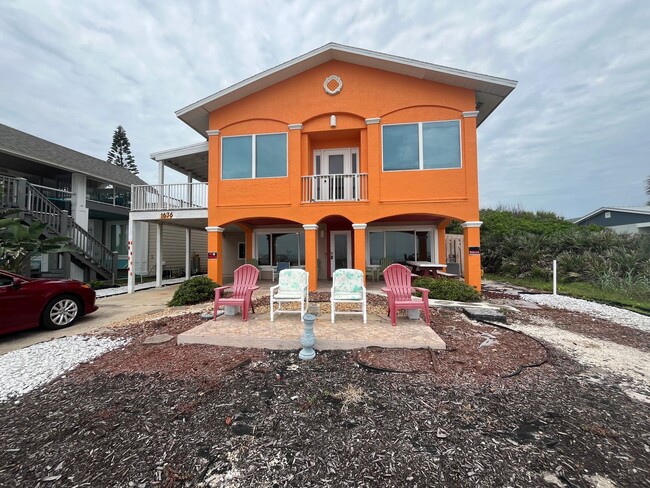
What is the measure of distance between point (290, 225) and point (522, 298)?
8975 millimetres

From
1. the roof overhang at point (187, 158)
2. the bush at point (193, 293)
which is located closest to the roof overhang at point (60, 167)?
the roof overhang at point (187, 158)

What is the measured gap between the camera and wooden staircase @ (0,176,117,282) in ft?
31.6

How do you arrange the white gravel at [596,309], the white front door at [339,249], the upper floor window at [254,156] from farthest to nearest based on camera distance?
the white front door at [339,249], the upper floor window at [254,156], the white gravel at [596,309]

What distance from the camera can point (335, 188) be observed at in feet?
31.5

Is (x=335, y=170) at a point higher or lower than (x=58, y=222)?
higher

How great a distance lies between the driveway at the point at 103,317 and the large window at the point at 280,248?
435cm

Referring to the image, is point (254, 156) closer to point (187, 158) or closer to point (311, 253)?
point (187, 158)

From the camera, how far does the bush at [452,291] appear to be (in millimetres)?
7570

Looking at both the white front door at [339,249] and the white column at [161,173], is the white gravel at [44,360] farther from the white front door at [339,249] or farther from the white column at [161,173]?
the white front door at [339,249]

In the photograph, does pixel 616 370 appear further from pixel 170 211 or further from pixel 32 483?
pixel 170 211

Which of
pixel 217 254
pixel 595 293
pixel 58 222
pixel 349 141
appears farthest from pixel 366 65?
pixel 58 222

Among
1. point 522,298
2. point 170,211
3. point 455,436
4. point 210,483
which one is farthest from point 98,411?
point 522,298

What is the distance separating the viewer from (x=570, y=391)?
303 cm

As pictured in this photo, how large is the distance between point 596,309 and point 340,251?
8408 millimetres
